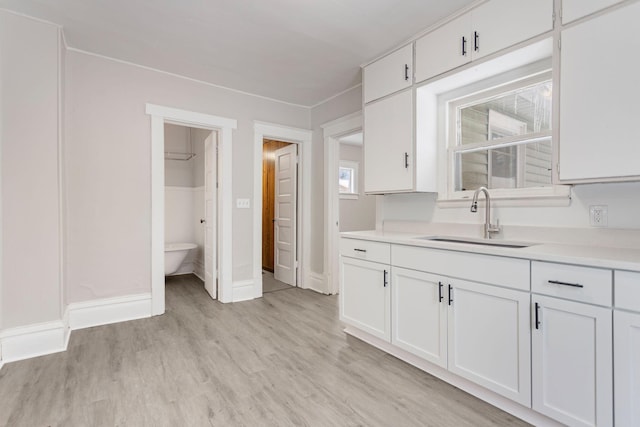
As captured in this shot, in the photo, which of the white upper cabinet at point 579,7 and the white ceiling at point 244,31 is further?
the white ceiling at point 244,31

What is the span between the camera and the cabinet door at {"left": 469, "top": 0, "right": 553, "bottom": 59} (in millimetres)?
1819

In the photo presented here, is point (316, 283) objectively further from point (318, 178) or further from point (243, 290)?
point (318, 178)

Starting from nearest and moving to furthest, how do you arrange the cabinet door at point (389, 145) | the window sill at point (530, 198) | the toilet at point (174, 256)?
the window sill at point (530, 198) < the cabinet door at point (389, 145) < the toilet at point (174, 256)

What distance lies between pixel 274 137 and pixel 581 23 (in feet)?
10.3

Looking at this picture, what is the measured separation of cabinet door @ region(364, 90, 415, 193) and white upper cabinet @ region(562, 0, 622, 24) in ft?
3.39

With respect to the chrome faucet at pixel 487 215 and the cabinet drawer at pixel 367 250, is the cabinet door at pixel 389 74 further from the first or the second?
the cabinet drawer at pixel 367 250

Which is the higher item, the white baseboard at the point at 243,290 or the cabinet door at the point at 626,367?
the cabinet door at the point at 626,367

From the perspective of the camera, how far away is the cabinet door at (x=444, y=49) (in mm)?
2186

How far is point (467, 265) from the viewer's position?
1841 mm

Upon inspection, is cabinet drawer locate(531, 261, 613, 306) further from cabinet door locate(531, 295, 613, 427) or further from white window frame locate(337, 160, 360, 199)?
white window frame locate(337, 160, 360, 199)

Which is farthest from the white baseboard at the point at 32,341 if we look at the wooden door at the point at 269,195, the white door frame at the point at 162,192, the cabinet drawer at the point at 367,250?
the wooden door at the point at 269,195

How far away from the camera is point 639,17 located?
1.49 m

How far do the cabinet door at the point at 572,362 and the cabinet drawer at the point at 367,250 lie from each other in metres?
0.99

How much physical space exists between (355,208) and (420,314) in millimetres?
3590
